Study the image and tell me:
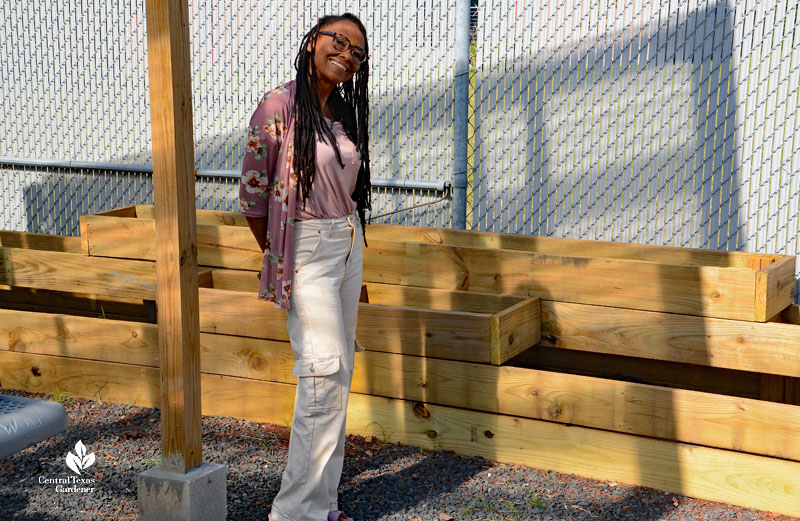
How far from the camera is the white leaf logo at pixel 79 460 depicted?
444 centimetres

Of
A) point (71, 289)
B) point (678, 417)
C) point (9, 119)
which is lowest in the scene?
point (678, 417)

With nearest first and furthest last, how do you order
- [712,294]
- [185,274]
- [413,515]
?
[185,274], [413,515], [712,294]

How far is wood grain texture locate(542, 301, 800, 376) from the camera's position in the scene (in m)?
4.44

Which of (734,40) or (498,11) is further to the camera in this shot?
(498,11)

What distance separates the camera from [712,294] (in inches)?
182

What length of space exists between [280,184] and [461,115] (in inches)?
104

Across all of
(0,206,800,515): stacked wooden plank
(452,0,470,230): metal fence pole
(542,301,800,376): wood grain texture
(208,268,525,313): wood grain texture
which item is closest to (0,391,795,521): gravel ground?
(0,206,800,515): stacked wooden plank

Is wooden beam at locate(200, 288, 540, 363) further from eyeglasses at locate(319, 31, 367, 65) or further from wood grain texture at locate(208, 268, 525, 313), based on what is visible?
eyeglasses at locate(319, 31, 367, 65)

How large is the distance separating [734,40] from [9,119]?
19.9 feet

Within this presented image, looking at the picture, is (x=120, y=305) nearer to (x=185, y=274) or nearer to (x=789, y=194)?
(x=185, y=274)

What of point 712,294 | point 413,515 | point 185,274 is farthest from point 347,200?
point 712,294

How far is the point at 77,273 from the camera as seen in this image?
19.6 feet

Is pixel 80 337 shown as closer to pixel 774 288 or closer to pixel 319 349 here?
pixel 319 349

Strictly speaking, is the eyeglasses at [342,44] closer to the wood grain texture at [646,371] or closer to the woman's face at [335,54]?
the woman's face at [335,54]
